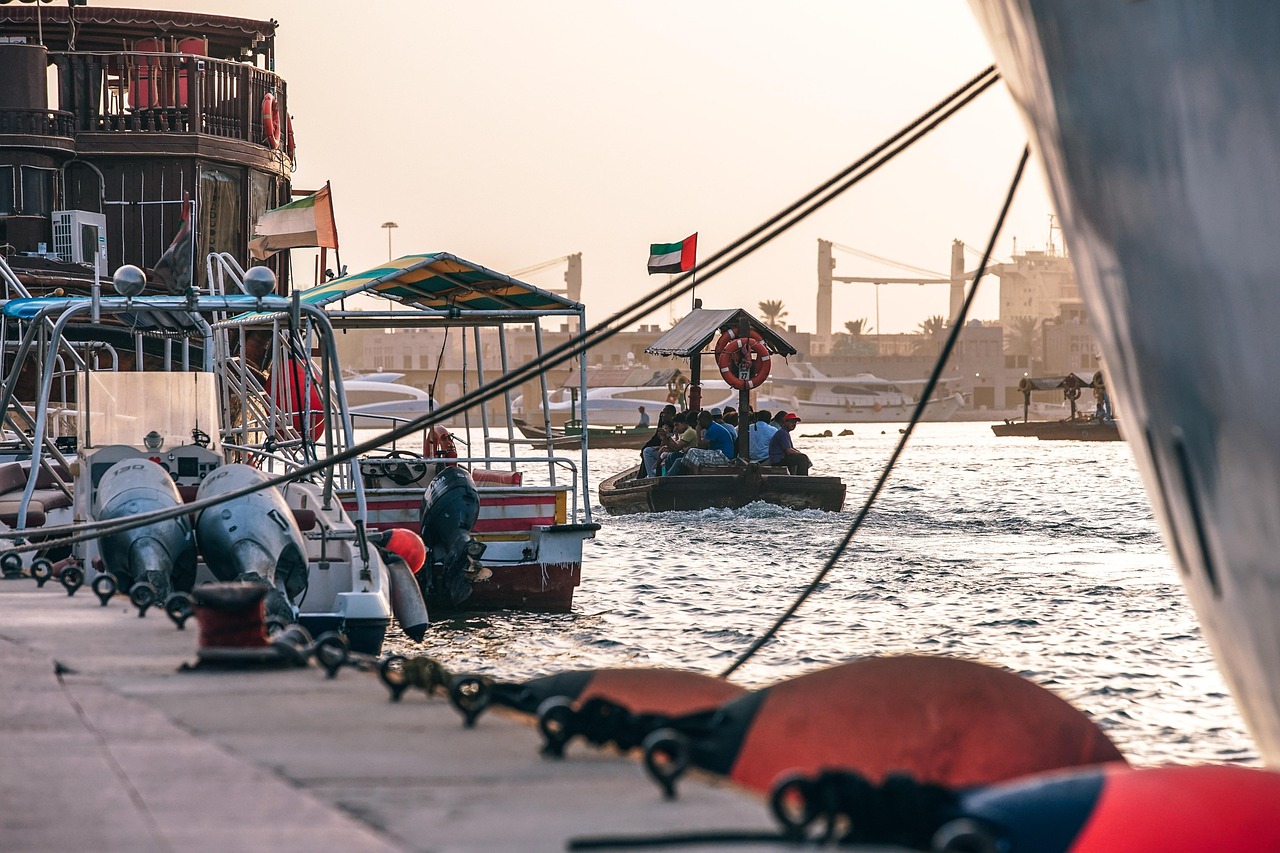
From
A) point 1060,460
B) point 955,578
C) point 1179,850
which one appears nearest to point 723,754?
point 1179,850

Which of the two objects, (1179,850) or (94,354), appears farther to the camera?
(94,354)

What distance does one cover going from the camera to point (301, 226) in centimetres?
1938

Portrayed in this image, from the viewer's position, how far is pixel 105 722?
4.57 m

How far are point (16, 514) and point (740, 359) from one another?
18560 millimetres

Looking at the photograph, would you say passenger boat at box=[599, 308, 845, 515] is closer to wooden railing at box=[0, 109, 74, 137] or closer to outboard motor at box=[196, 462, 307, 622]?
wooden railing at box=[0, 109, 74, 137]

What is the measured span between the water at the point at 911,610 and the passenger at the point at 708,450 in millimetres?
963

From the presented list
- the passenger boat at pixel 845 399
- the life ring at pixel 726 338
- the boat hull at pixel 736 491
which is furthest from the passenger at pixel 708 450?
the passenger boat at pixel 845 399

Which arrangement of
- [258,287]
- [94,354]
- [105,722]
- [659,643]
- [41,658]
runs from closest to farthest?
1. [105,722]
2. [41,658]
3. [258,287]
4. [659,643]
5. [94,354]

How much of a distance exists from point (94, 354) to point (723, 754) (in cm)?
2235

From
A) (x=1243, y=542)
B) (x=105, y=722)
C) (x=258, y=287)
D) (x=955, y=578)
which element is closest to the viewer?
(x=105, y=722)

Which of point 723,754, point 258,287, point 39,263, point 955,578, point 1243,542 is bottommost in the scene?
point 955,578

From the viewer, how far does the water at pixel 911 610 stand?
12930mm

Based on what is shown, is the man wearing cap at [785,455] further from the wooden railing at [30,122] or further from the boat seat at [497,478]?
the wooden railing at [30,122]

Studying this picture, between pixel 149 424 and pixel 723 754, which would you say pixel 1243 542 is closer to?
pixel 723 754
